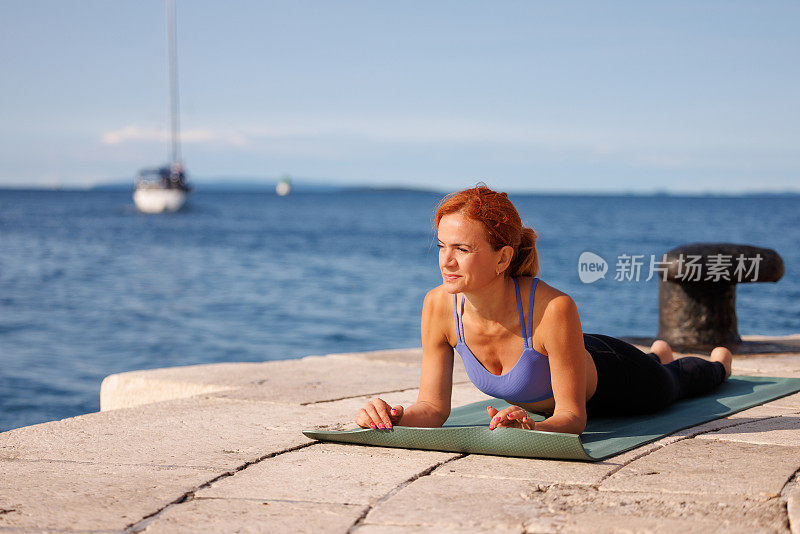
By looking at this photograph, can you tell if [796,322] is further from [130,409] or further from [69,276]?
[69,276]

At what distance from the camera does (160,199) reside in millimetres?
84500

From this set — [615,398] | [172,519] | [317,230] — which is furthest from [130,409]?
[317,230]

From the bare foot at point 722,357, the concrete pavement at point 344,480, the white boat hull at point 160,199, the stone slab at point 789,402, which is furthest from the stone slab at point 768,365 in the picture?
the white boat hull at point 160,199

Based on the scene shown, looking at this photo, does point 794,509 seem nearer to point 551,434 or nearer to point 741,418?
point 551,434

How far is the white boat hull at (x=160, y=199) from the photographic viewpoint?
8319 cm

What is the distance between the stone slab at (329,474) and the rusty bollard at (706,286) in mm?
4165

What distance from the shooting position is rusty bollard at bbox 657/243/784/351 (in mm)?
7227

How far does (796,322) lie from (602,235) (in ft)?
132

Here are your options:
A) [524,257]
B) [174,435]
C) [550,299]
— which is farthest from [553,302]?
[174,435]

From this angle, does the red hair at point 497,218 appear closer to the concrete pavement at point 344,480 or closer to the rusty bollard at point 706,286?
the concrete pavement at point 344,480

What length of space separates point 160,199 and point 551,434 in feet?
278

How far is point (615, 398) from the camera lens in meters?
4.61

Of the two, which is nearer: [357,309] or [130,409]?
[130,409]

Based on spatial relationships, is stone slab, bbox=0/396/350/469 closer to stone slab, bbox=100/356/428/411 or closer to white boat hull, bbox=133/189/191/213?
stone slab, bbox=100/356/428/411
